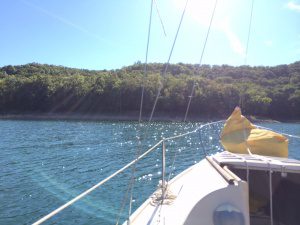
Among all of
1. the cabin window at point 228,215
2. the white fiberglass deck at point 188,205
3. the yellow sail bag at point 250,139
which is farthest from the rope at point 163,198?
the yellow sail bag at point 250,139

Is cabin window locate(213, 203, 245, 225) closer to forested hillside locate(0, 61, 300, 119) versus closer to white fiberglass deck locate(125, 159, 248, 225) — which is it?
white fiberglass deck locate(125, 159, 248, 225)

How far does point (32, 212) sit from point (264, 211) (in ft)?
27.2

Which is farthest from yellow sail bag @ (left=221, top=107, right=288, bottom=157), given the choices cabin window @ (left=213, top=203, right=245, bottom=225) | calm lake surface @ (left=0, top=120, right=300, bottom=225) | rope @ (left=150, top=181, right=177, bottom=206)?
cabin window @ (left=213, top=203, right=245, bottom=225)

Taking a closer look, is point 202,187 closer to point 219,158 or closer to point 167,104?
point 219,158

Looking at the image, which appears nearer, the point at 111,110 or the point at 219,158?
the point at 219,158

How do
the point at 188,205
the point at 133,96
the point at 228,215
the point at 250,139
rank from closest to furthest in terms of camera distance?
the point at 228,215 → the point at 188,205 → the point at 250,139 → the point at 133,96

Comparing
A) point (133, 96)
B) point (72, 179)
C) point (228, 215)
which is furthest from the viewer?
point (133, 96)

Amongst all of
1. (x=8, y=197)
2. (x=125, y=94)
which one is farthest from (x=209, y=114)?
(x=8, y=197)

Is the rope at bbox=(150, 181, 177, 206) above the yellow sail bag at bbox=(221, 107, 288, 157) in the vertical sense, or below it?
below

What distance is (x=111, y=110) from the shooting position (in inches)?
4156

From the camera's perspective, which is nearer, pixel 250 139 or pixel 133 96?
pixel 250 139

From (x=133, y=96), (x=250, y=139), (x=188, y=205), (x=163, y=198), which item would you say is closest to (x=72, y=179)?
(x=250, y=139)

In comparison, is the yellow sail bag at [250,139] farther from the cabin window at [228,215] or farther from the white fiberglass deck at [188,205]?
the cabin window at [228,215]

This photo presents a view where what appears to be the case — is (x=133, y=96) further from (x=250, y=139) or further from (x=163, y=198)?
(x=163, y=198)
